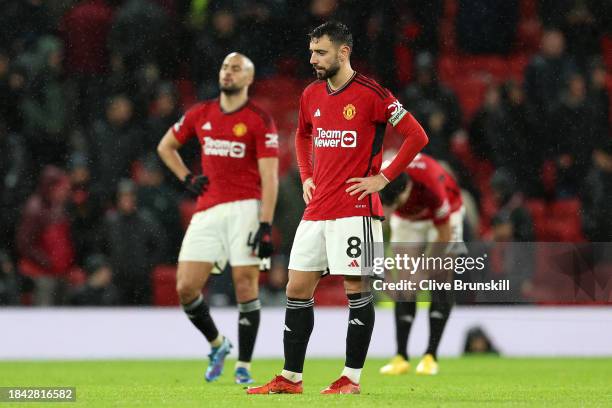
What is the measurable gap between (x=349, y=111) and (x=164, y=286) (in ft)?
20.9

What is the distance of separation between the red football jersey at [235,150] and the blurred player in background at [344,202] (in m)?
2.03

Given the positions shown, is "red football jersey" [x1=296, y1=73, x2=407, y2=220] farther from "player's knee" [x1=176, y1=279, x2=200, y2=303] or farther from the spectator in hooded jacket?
the spectator in hooded jacket

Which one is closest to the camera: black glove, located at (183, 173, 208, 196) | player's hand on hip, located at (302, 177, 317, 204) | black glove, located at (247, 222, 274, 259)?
player's hand on hip, located at (302, 177, 317, 204)

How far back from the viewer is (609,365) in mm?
11539

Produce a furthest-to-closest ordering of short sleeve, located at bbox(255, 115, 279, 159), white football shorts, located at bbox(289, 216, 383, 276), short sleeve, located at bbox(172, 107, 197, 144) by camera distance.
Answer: short sleeve, located at bbox(172, 107, 197, 144)
short sleeve, located at bbox(255, 115, 279, 159)
white football shorts, located at bbox(289, 216, 383, 276)

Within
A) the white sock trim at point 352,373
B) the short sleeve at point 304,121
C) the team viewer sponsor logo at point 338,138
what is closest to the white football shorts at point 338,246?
the team viewer sponsor logo at point 338,138

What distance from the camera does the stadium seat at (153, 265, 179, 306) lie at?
13.0 m

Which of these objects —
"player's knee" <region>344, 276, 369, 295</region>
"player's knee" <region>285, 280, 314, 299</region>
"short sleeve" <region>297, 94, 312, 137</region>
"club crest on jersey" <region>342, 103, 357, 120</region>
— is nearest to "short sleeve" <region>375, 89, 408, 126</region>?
"club crest on jersey" <region>342, 103, 357, 120</region>

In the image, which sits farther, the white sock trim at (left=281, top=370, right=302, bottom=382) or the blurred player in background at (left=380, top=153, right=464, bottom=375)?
the blurred player in background at (left=380, top=153, right=464, bottom=375)

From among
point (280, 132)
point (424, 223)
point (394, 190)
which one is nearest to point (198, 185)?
point (394, 190)

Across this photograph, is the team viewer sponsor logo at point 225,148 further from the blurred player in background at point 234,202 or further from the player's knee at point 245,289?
the player's knee at point 245,289

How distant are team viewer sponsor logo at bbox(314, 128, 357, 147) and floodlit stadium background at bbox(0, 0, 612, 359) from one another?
14.4ft

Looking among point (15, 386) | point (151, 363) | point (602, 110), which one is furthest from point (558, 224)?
point (15, 386)

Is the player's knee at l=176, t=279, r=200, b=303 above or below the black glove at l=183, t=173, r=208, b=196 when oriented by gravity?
below
